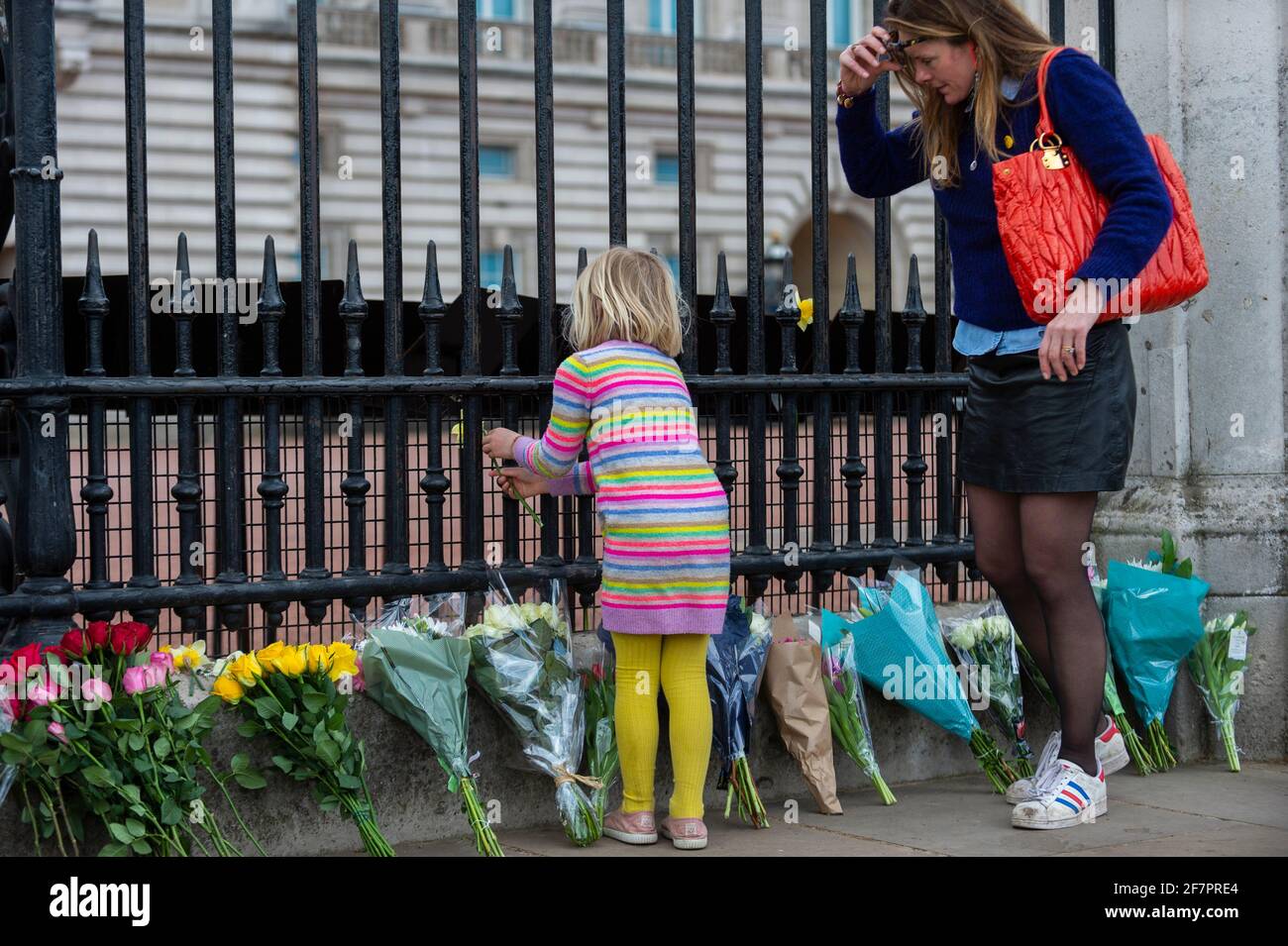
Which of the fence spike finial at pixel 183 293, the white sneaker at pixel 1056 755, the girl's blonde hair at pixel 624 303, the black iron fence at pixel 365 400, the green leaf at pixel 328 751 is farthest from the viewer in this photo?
the white sneaker at pixel 1056 755

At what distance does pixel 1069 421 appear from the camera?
3834 millimetres

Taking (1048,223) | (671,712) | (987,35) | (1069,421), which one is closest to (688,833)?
(671,712)

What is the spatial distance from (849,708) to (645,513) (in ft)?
3.23

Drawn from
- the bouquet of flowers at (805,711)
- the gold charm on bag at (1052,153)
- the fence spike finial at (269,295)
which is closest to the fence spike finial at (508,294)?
the fence spike finial at (269,295)

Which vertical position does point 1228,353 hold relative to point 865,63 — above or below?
→ below

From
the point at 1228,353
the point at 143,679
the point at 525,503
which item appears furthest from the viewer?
the point at 1228,353

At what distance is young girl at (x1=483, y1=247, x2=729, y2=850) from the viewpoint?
12.5 feet

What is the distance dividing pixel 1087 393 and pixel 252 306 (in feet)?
7.29

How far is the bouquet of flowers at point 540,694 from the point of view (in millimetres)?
3863

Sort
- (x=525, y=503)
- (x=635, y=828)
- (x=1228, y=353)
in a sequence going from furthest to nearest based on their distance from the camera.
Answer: (x=1228, y=353) < (x=525, y=503) < (x=635, y=828)

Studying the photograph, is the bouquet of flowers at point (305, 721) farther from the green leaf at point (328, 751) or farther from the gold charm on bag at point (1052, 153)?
the gold charm on bag at point (1052, 153)

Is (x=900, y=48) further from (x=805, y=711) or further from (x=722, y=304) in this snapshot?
(x=805, y=711)

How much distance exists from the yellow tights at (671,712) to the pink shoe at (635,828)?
3 centimetres

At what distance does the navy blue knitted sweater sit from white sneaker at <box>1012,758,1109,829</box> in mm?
1203
